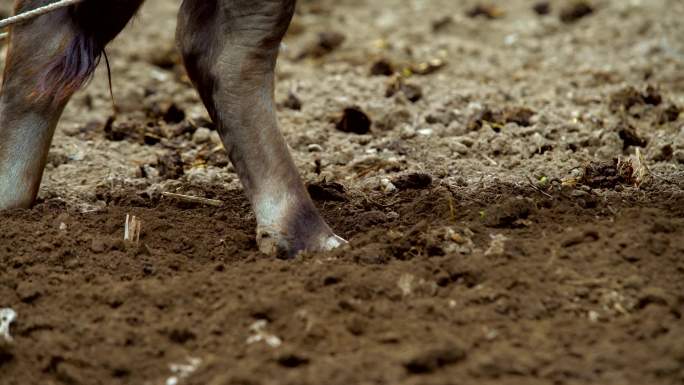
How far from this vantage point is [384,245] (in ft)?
9.62

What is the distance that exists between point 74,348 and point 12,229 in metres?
0.78

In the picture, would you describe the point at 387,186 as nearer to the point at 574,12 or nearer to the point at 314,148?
the point at 314,148

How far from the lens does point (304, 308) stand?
8.25 ft

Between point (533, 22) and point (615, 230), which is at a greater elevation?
point (615, 230)

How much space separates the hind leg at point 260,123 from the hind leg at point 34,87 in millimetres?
512

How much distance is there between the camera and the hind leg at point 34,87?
330 centimetres

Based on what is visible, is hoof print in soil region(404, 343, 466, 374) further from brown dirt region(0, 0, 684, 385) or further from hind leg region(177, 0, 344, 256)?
hind leg region(177, 0, 344, 256)

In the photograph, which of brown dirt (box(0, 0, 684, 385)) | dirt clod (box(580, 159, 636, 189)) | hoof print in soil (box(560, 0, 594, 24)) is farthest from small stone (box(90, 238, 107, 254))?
hoof print in soil (box(560, 0, 594, 24))

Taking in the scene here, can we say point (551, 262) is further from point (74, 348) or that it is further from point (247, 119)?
point (74, 348)

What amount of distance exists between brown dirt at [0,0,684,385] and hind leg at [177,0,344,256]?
117mm

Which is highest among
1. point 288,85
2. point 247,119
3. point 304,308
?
point 247,119

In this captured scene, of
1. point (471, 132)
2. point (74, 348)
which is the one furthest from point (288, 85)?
point (74, 348)

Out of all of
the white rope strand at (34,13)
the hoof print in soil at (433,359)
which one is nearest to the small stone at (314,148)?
the white rope strand at (34,13)

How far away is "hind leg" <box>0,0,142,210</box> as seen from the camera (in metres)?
3.30
